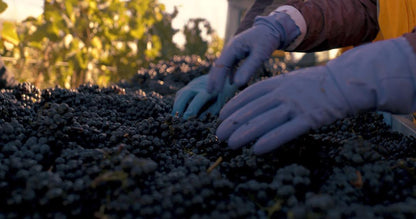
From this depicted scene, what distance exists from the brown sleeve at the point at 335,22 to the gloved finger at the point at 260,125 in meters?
0.91

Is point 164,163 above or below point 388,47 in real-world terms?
below

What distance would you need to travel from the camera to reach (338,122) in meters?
1.42

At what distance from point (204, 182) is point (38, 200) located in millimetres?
386

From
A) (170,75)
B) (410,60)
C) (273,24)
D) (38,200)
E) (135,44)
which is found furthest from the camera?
(135,44)

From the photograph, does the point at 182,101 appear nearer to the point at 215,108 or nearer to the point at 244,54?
the point at 215,108

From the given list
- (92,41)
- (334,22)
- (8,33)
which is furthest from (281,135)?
(92,41)

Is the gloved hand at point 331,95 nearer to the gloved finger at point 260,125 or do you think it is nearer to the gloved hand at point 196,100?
the gloved finger at point 260,125

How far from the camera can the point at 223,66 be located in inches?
53.2

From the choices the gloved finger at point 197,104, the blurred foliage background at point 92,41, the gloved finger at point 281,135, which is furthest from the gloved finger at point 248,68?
the blurred foliage background at point 92,41

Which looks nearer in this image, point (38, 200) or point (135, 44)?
point (38, 200)

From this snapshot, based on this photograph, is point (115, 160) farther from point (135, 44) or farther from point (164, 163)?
point (135, 44)

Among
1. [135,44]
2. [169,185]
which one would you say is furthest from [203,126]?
[135,44]

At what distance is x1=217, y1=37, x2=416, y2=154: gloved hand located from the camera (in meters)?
0.99

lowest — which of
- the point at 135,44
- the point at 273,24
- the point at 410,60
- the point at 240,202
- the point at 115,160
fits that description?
the point at 240,202
